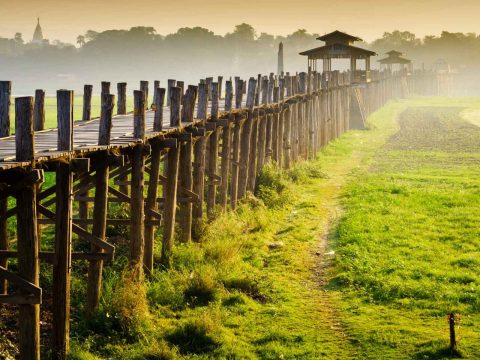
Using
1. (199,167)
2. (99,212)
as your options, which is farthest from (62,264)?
(199,167)

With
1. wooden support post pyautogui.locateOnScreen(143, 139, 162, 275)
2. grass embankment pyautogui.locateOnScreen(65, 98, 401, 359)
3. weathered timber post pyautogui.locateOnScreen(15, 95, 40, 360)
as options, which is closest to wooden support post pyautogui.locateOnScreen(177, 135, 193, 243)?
grass embankment pyautogui.locateOnScreen(65, 98, 401, 359)

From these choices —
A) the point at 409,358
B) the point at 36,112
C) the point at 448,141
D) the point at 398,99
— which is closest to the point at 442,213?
the point at 409,358

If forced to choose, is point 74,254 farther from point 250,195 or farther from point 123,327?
point 250,195

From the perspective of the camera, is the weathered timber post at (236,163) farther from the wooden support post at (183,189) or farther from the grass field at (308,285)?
the wooden support post at (183,189)

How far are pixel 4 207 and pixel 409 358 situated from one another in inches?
246

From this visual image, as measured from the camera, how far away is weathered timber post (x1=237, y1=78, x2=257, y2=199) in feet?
66.5

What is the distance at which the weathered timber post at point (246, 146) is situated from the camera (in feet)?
66.5

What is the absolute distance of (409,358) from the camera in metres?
10.3

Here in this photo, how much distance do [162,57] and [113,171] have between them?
383 feet

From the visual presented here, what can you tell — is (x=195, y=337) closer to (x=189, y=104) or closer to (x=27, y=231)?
(x=27, y=231)

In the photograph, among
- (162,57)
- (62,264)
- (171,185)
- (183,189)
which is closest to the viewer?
(62,264)

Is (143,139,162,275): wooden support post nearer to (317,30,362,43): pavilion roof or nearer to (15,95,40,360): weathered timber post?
(15,95,40,360): weathered timber post

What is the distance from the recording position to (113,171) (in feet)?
56.2

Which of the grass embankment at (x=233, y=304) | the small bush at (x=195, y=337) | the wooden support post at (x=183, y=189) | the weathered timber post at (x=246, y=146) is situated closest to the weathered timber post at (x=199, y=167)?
the grass embankment at (x=233, y=304)
